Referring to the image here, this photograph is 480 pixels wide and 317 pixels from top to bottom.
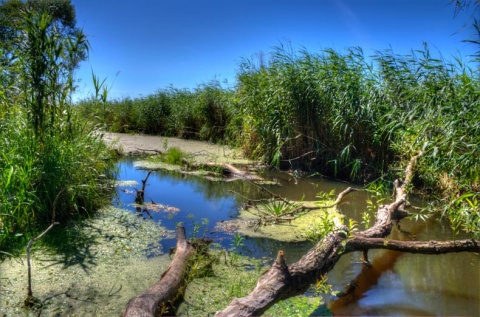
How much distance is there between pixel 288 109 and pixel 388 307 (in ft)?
16.6

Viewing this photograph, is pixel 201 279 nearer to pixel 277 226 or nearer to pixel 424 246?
pixel 277 226

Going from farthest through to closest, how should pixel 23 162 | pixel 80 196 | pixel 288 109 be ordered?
pixel 288 109 → pixel 80 196 → pixel 23 162

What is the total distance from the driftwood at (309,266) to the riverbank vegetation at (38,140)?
204 cm

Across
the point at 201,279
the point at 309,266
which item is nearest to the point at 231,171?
the point at 201,279

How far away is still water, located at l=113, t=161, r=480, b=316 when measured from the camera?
279 centimetres

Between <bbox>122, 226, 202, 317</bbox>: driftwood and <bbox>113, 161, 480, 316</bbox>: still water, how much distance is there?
697 millimetres

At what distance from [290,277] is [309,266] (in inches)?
10.2

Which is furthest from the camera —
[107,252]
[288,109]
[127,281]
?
[288,109]

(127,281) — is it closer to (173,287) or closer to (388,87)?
(173,287)

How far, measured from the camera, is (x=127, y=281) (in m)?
2.93

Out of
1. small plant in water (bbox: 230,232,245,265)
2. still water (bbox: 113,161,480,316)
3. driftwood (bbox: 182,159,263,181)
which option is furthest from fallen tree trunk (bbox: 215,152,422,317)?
driftwood (bbox: 182,159,263,181)

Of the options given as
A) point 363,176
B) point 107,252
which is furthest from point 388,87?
point 107,252

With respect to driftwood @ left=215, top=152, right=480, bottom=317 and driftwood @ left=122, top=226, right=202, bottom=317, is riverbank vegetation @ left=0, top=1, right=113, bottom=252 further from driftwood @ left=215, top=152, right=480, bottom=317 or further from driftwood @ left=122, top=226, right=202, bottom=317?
driftwood @ left=215, top=152, right=480, bottom=317

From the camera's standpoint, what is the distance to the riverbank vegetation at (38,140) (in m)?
3.53
